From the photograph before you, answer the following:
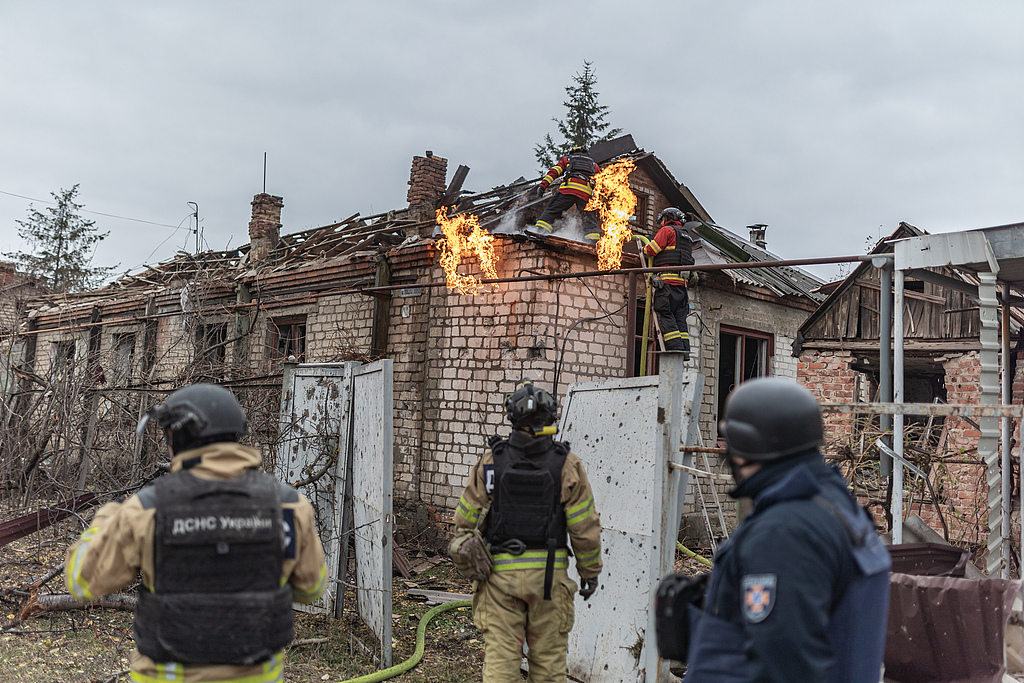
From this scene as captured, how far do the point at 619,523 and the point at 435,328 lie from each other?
563 cm

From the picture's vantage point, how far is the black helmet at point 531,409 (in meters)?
4.31

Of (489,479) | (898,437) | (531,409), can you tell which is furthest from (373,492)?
(898,437)

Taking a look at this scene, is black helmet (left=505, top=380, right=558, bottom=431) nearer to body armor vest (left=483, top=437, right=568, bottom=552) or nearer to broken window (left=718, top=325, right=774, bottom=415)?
body armor vest (left=483, top=437, right=568, bottom=552)

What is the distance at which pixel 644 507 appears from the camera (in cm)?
463

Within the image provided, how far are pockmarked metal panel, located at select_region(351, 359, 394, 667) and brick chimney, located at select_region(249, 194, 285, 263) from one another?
29.6 feet

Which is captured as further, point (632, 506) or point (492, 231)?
point (492, 231)

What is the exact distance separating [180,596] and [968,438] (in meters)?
9.88

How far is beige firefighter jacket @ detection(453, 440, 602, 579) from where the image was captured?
13.9 feet

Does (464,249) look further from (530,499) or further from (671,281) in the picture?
(530,499)

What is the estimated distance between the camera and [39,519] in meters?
6.13

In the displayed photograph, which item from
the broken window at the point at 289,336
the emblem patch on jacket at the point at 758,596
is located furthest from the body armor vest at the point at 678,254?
the emblem patch on jacket at the point at 758,596

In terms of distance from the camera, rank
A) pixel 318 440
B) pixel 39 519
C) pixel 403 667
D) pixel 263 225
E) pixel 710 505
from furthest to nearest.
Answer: pixel 263 225 → pixel 710 505 → pixel 318 440 → pixel 39 519 → pixel 403 667

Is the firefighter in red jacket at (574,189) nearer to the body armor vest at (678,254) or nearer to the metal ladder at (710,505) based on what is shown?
the body armor vest at (678,254)

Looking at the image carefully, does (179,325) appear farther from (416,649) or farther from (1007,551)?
(1007,551)
